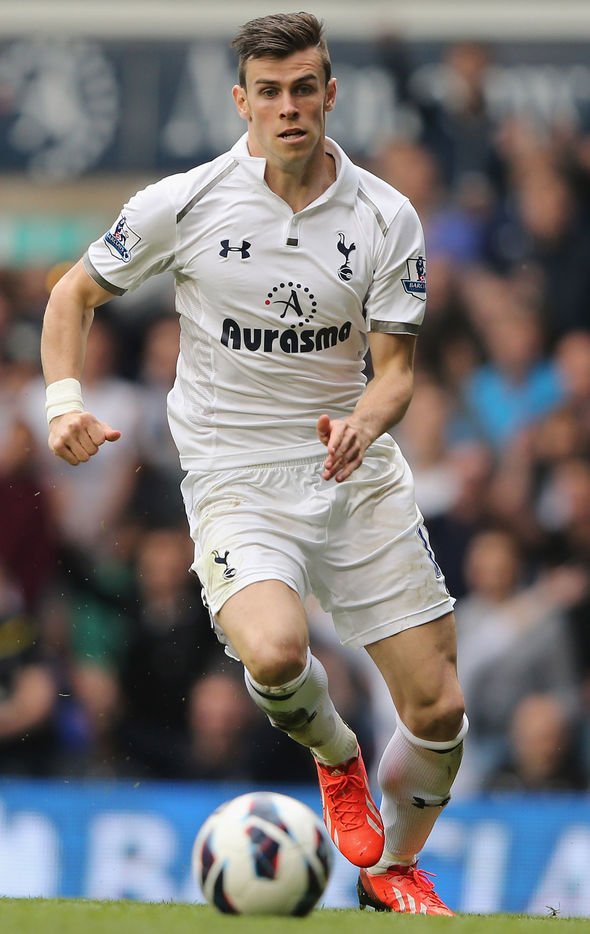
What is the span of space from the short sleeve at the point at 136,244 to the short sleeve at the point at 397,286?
721 millimetres

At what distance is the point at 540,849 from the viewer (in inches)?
332

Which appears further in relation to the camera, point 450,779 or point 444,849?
point 444,849

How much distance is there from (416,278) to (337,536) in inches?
37.1

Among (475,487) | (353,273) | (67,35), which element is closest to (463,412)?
(475,487)

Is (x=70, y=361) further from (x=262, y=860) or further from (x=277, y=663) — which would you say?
(x=262, y=860)

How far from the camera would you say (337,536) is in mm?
5953

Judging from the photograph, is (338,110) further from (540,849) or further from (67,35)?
(540,849)

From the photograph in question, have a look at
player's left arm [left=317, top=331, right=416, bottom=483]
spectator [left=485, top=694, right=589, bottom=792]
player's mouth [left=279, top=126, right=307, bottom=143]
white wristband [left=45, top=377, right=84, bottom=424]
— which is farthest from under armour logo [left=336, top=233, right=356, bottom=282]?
spectator [left=485, top=694, right=589, bottom=792]

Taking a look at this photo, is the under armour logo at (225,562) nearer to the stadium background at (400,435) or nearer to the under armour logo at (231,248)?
the under armour logo at (231,248)

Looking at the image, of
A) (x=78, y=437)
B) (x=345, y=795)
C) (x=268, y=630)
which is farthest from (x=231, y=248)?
(x=345, y=795)

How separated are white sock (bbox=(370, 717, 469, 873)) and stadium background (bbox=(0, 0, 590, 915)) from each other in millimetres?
2244

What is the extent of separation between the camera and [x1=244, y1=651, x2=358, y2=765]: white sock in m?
A: 5.62

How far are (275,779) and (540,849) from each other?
142 centimetres

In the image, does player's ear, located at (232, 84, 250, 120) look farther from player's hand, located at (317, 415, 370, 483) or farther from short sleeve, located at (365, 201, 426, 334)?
player's hand, located at (317, 415, 370, 483)
